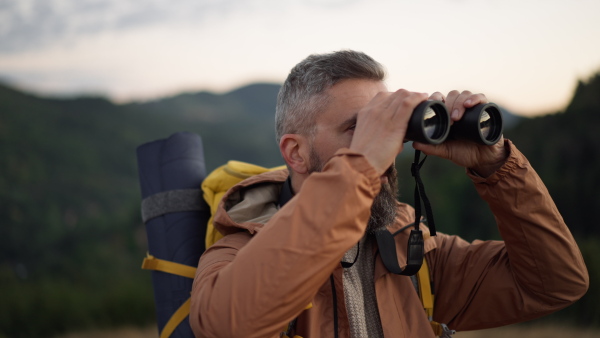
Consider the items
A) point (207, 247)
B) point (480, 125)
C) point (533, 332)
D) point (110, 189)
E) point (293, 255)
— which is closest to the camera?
point (293, 255)

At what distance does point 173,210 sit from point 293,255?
1158 millimetres

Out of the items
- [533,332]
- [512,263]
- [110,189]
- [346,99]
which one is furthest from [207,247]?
[110,189]

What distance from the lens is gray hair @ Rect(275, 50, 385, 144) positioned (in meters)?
2.05

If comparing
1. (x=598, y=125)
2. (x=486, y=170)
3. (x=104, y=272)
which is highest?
(x=486, y=170)

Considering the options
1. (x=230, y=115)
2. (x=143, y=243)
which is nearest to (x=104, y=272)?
(x=143, y=243)

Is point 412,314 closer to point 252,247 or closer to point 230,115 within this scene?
point 252,247

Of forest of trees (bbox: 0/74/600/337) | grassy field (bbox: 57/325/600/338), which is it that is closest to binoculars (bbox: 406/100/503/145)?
grassy field (bbox: 57/325/600/338)

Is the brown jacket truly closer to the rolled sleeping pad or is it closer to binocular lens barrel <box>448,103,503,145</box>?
binocular lens barrel <box>448,103,503,145</box>

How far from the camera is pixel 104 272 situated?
2608cm

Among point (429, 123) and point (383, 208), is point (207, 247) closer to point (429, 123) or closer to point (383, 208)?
point (383, 208)

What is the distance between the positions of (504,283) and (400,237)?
45cm

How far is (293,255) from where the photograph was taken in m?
1.50

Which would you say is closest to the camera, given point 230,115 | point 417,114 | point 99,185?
point 417,114

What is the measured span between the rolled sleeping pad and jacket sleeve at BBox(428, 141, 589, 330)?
3.56 feet
